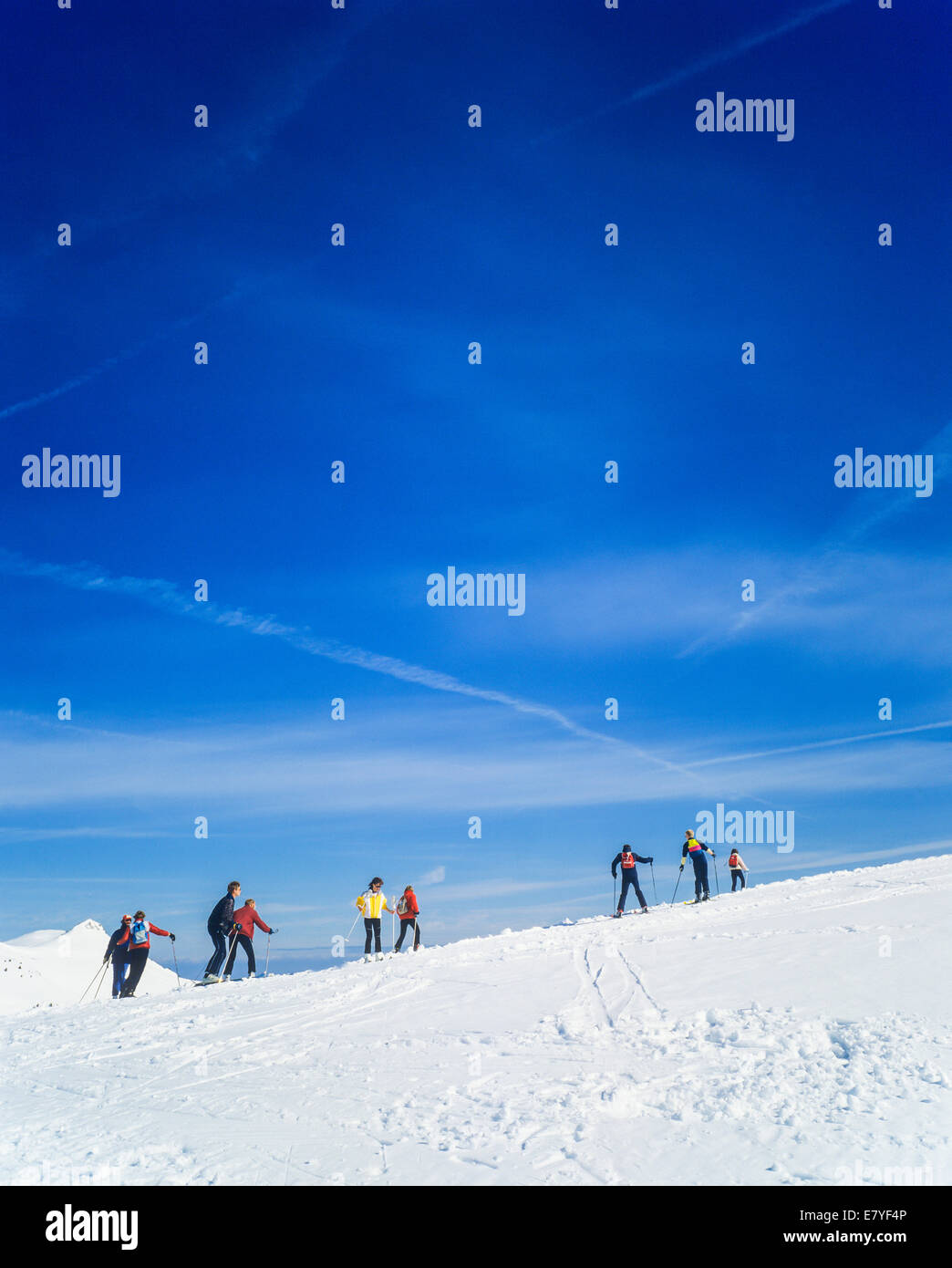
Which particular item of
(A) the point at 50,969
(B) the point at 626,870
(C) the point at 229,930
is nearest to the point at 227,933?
(C) the point at 229,930

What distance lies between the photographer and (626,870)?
886 inches

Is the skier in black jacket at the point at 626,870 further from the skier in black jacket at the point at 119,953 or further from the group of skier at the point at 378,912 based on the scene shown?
the skier in black jacket at the point at 119,953

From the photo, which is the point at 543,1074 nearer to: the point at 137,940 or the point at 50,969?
the point at 137,940

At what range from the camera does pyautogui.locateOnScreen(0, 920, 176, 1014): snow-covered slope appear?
81669 millimetres

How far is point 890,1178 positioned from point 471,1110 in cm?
355

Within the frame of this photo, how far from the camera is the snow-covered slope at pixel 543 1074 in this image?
21.7 feet

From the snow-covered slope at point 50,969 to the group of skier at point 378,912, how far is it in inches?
2242

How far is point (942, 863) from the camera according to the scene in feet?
74.1

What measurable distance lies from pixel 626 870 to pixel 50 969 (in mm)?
97173

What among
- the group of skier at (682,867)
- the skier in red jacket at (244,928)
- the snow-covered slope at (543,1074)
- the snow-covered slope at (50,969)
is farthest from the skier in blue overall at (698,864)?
the snow-covered slope at (50,969)
